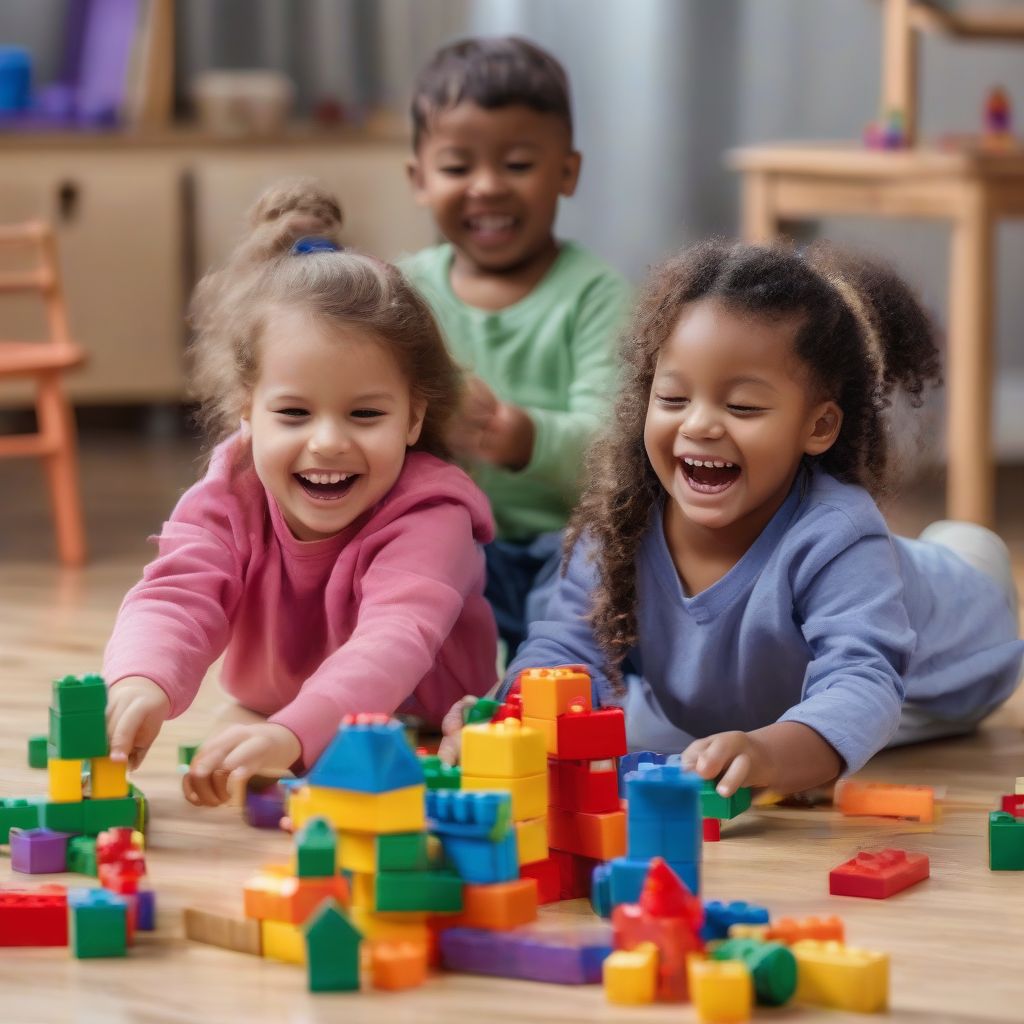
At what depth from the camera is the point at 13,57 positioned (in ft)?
9.96

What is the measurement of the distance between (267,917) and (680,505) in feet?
1.58

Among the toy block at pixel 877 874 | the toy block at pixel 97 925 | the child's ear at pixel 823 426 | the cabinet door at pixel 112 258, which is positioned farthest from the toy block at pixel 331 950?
the cabinet door at pixel 112 258

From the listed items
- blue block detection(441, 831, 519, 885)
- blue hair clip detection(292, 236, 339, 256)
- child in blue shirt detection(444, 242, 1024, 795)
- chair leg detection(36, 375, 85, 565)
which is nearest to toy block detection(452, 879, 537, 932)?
blue block detection(441, 831, 519, 885)

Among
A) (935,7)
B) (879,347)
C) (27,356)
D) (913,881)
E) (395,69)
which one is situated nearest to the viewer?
(913,881)

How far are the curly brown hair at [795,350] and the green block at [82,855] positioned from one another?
423 mm

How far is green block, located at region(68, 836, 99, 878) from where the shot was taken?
3.64ft

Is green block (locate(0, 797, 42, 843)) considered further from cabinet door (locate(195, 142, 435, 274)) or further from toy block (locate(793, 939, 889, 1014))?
cabinet door (locate(195, 142, 435, 274))

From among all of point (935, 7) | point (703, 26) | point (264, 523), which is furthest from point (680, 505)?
point (703, 26)

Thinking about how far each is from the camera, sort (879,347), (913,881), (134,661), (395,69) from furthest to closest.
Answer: (395,69) < (879,347) < (134,661) < (913,881)

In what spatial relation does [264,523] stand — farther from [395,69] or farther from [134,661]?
[395,69]

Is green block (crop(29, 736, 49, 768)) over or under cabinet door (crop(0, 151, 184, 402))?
under

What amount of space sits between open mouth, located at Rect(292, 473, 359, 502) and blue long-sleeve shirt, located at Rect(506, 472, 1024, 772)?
19 centimetres

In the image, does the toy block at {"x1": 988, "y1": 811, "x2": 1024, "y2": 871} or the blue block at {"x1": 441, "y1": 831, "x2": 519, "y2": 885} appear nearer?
the blue block at {"x1": 441, "y1": 831, "x2": 519, "y2": 885}

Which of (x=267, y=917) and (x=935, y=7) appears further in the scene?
(x=935, y=7)
